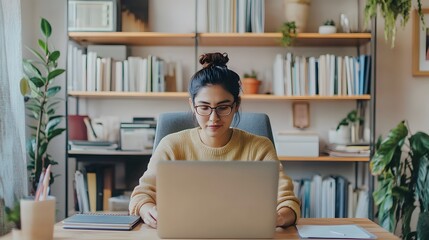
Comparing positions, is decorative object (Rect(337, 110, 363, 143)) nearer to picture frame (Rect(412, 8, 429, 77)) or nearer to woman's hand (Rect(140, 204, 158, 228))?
picture frame (Rect(412, 8, 429, 77))

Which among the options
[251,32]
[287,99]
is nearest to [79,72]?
[251,32]

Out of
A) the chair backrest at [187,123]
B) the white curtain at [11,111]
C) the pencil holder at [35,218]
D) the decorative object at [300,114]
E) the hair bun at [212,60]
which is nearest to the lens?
the pencil holder at [35,218]

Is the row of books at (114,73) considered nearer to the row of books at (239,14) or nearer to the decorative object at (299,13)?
the row of books at (239,14)

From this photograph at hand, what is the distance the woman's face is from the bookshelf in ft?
4.48

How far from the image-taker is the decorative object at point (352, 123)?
3275mm

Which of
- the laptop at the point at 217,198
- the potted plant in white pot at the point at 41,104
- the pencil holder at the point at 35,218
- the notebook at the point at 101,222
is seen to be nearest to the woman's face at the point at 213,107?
the notebook at the point at 101,222

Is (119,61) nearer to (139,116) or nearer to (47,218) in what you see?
(139,116)

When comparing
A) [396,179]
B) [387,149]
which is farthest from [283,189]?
[396,179]

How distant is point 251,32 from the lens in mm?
3133

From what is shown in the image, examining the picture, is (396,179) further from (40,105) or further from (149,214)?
(40,105)

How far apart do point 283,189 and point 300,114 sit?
5.82 ft

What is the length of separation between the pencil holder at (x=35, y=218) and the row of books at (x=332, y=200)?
2.16 m

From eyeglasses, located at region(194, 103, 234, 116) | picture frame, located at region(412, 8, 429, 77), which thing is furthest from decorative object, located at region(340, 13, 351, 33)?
eyeglasses, located at region(194, 103, 234, 116)

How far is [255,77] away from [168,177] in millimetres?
2096
